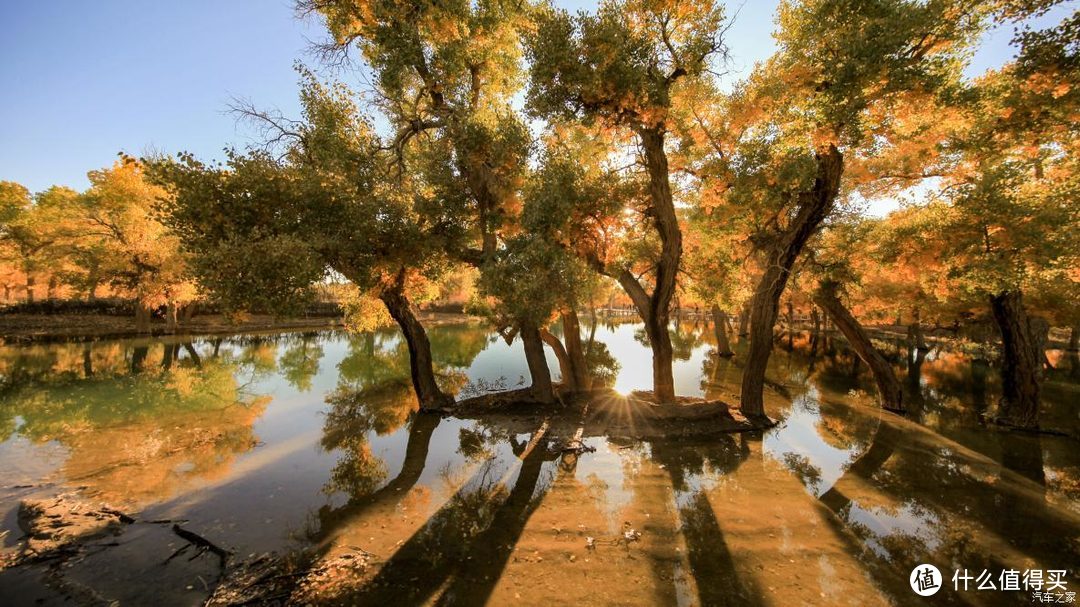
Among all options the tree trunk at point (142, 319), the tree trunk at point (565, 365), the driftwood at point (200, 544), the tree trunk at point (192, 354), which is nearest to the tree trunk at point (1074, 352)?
the tree trunk at point (565, 365)

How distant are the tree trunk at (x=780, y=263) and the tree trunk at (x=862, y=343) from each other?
12.1ft

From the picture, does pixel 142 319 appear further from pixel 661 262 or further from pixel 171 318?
pixel 661 262

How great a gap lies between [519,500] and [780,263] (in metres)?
10.5

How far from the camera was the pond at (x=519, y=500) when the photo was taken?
5.80 m

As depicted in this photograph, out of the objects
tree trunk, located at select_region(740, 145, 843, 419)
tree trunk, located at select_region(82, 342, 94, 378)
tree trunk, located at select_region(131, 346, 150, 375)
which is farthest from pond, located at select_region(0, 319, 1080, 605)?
tree trunk, located at select_region(131, 346, 150, 375)

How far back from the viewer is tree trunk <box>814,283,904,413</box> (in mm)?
15570

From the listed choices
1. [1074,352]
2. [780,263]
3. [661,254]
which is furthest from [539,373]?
[1074,352]

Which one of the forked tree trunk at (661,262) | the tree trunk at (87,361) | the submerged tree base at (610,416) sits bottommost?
the submerged tree base at (610,416)

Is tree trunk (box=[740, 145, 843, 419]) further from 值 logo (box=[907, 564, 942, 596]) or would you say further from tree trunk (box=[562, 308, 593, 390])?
值 logo (box=[907, 564, 942, 596])

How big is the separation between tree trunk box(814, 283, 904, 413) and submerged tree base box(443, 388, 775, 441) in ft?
17.6

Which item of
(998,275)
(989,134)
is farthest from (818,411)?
(989,134)

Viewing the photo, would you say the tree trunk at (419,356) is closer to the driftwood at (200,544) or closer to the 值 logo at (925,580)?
the driftwood at (200,544)

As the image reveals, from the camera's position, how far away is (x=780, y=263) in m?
12.6

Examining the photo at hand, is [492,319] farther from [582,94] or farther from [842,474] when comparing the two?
[842,474]
